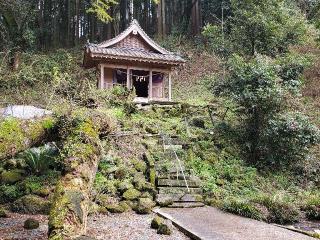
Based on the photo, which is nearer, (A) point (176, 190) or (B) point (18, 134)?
(B) point (18, 134)

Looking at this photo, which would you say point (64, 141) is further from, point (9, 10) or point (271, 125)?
point (9, 10)

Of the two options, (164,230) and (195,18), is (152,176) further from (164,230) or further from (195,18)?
(195,18)

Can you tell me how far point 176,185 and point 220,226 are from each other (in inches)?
121

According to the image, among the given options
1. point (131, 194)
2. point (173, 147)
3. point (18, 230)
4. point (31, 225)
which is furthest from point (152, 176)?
point (18, 230)

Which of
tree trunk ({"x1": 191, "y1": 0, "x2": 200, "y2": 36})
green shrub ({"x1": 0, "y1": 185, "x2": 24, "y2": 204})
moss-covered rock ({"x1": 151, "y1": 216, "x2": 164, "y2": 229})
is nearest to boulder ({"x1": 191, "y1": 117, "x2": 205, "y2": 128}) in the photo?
green shrub ({"x1": 0, "y1": 185, "x2": 24, "y2": 204})

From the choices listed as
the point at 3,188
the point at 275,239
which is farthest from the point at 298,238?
the point at 3,188

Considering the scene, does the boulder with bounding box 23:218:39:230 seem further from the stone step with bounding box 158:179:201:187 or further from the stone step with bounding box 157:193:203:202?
the stone step with bounding box 158:179:201:187

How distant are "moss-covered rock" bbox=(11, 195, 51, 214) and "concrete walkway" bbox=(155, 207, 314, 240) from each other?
267cm

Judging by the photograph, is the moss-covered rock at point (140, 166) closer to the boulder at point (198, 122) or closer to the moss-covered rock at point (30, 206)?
the moss-covered rock at point (30, 206)

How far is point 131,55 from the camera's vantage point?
19109 millimetres

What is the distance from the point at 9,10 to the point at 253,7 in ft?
48.5

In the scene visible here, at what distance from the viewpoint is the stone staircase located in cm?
936

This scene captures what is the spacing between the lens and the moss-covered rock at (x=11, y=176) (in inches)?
388

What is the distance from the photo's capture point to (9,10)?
894 inches
